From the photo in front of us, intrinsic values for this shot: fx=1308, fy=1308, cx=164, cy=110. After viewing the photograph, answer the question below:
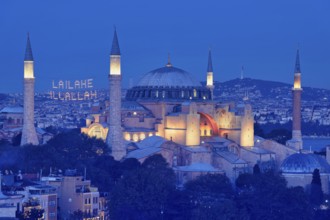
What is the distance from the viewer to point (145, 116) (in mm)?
61812

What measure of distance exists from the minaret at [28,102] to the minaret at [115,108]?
12.4 feet

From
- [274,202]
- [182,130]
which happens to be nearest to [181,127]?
[182,130]

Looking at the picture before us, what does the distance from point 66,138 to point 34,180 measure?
9.77m

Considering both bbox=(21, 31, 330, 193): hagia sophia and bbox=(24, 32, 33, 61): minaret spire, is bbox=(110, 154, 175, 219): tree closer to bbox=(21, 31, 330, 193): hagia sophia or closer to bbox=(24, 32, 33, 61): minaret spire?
bbox=(21, 31, 330, 193): hagia sophia

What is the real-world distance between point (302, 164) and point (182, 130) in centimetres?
647

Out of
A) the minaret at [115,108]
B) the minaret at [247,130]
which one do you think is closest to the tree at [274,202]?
the minaret at [115,108]

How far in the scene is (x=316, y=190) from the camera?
53.2 meters

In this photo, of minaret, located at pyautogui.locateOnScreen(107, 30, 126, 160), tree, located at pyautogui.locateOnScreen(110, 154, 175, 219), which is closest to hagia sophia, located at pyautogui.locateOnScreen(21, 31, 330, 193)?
minaret, located at pyautogui.locateOnScreen(107, 30, 126, 160)

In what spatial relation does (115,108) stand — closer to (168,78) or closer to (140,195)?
(168,78)

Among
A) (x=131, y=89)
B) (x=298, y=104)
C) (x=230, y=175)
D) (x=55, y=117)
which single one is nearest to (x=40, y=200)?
(x=230, y=175)

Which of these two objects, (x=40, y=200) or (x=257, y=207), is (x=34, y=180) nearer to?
(x=40, y=200)

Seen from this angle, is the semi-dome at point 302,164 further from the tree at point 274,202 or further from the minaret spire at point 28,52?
the minaret spire at point 28,52

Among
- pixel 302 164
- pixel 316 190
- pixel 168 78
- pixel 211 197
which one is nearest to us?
pixel 211 197

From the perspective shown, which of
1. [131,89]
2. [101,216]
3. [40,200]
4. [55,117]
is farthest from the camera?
[55,117]
